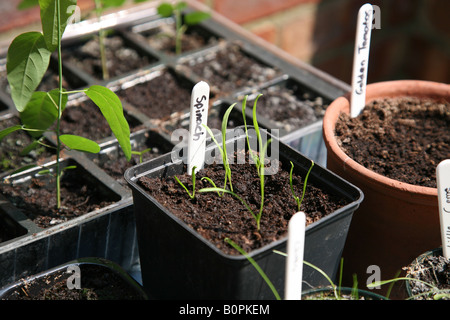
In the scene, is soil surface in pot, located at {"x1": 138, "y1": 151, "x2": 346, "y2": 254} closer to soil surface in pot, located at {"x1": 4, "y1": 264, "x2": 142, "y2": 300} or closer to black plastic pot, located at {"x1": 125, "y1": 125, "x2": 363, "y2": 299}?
black plastic pot, located at {"x1": 125, "y1": 125, "x2": 363, "y2": 299}

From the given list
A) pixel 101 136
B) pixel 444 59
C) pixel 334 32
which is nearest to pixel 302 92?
pixel 101 136

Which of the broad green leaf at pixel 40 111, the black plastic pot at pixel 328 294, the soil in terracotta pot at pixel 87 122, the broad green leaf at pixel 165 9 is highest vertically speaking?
the broad green leaf at pixel 165 9

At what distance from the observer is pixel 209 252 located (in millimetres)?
694

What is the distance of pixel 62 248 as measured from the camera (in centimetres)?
89

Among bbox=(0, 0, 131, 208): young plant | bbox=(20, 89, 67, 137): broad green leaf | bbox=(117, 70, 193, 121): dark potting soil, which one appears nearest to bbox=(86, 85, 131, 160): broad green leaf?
bbox=(0, 0, 131, 208): young plant

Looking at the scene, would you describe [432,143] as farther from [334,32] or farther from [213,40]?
[334,32]

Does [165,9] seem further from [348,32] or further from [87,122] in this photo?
[348,32]

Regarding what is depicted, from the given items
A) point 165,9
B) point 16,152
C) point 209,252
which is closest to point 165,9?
point 165,9

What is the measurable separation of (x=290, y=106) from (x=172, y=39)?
42cm

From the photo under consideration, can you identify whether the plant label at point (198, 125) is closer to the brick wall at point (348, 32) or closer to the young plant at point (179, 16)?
the young plant at point (179, 16)

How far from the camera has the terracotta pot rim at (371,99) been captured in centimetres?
84

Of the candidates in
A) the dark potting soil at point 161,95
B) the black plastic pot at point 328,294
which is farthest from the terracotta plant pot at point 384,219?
the dark potting soil at point 161,95

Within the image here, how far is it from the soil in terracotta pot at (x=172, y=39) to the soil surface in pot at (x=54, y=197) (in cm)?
56
